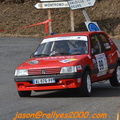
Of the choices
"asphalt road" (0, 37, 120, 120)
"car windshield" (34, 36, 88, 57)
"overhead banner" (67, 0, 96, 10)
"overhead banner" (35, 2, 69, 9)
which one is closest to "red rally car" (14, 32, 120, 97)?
"car windshield" (34, 36, 88, 57)

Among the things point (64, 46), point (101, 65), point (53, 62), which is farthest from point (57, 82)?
point (101, 65)

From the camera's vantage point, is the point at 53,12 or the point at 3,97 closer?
the point at 3,97

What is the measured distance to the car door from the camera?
12.3 metres

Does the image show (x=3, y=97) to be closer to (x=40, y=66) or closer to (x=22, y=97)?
(x=22, y=97)

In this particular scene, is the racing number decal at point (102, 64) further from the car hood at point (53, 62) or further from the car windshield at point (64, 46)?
the car hood at point (53, 62)

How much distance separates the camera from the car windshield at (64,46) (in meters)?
12.4

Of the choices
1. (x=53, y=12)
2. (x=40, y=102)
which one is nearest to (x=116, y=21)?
(x=53, y=12)

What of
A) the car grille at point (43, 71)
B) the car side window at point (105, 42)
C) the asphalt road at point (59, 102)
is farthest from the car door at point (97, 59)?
the car grille at point (43, 71)

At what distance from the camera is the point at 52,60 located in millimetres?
11766

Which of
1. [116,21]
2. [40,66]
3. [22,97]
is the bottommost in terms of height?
[116,21]

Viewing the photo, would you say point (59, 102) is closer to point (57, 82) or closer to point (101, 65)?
point (57, 82)

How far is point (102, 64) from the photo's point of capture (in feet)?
41.6

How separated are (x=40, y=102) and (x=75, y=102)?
80 centimetres

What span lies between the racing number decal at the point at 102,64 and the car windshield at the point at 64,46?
17.5 inches
